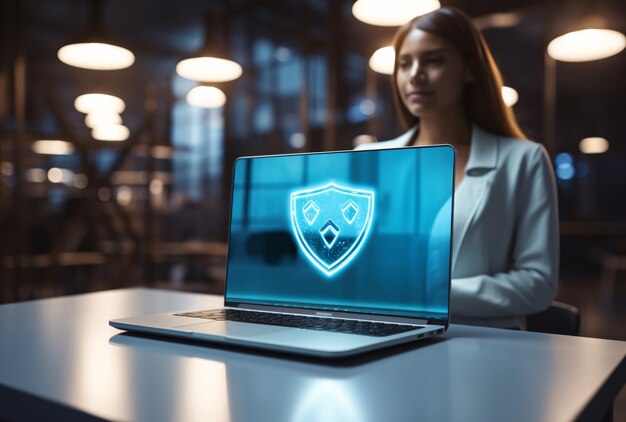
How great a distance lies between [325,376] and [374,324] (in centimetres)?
22

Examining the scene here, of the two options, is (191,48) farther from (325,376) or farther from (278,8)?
(325,376)

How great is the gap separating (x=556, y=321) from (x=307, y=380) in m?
0.93

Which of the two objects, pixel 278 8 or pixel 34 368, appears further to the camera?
pixel 278 8

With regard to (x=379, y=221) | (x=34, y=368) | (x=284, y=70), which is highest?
(x=284, y=70)

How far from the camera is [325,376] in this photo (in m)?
0.62

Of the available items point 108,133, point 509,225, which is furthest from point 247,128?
point 509,225

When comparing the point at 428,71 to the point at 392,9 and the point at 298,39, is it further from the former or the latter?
the point at 298,39

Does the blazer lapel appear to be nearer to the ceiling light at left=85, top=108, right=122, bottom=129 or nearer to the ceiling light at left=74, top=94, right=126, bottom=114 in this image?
the ceiling light at left=74, top=94, right=126, bottom=114

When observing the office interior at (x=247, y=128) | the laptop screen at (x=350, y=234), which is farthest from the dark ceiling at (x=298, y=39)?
the laptop screen at (x=350, y=234)

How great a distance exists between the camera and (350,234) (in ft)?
A: 2.85

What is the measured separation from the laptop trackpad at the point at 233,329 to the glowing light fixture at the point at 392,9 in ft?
7.12

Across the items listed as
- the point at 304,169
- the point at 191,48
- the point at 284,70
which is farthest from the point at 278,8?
the point at 304,169

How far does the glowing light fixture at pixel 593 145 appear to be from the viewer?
5.02 m

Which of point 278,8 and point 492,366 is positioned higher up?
point 278,8
